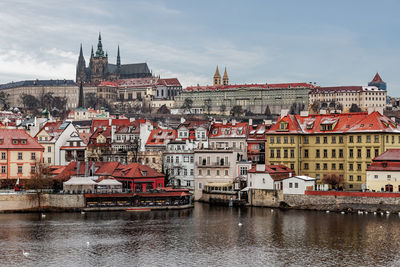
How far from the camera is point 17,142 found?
77750 mm

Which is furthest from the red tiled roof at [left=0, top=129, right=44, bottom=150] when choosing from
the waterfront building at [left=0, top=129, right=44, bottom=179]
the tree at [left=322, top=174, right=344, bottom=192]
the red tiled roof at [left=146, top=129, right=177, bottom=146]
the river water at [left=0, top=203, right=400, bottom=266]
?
the tree at [left=322, top=174, right=344, bottom=192]

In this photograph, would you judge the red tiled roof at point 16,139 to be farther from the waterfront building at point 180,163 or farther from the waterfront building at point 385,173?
the waterfront building at point 385,173

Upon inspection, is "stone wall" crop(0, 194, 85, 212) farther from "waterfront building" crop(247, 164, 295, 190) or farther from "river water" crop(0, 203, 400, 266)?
"waterfront building" crop(247, 164, 295, 190)

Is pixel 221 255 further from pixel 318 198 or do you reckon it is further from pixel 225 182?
pixel 225 182

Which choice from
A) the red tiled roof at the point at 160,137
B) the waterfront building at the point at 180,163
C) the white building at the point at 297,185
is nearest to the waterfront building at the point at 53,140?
the red tiled roof at the point at 160,137

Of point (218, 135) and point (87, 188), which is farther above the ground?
point (218, 135)

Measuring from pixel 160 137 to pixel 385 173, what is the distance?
3112cm

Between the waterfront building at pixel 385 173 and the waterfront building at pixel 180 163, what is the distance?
21.6 meters

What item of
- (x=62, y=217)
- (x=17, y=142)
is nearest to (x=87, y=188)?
(x=62, y=217)

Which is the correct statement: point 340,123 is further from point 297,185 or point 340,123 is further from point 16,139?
point 16,139

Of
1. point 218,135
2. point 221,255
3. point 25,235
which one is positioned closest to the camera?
point 221,255

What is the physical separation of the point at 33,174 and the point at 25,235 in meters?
22.7

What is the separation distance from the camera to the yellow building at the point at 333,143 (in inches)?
2948

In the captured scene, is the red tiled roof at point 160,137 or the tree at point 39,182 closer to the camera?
the tree at point 39,182
